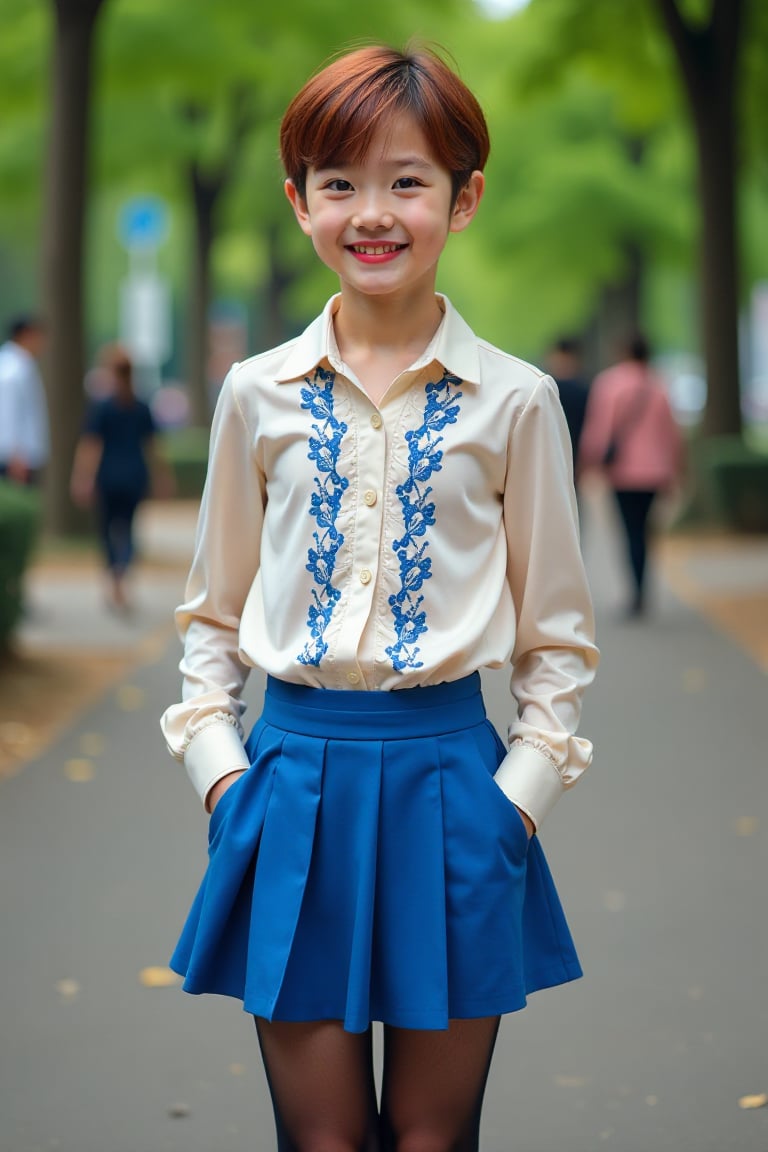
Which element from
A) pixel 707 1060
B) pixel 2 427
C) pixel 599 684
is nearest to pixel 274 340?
pixel 2 427

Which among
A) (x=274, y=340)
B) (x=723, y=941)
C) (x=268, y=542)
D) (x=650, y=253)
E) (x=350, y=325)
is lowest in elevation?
(x=274, y=340)

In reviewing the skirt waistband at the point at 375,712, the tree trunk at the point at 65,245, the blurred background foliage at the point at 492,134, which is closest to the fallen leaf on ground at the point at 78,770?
the skirt waistband at the point at 375,712

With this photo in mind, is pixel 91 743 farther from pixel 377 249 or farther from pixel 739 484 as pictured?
pixel 739 484

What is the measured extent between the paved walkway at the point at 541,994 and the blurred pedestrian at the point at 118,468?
3.19 m

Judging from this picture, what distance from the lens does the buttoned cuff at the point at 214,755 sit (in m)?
2.92

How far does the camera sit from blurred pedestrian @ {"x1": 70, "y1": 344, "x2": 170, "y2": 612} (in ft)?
45.2

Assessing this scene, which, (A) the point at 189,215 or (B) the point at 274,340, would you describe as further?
(B) the point at 274,340

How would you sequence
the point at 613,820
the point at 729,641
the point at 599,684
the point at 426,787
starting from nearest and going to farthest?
the point at 426,787, the point at 613,820, the point at 599,684, the point at 729,641

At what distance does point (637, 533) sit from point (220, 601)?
1089cm

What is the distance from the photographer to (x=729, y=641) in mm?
12461

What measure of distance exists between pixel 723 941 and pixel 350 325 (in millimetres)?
3280

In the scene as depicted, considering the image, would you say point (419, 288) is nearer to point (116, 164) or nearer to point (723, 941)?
point (723, 941)

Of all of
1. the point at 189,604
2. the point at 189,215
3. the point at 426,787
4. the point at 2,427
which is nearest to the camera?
the point at 426,787

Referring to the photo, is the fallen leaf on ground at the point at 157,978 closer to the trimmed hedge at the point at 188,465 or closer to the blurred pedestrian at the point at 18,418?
the blurred pedestrian at the point at 18,418
